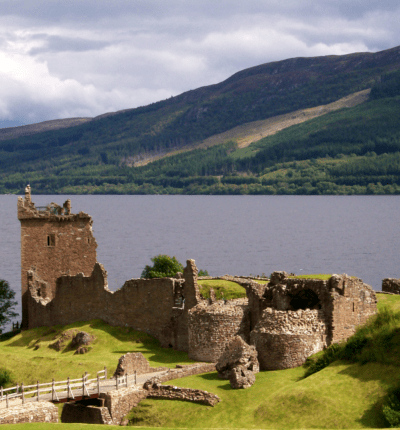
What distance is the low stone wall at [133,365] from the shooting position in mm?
43219

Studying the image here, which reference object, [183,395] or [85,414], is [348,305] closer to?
[183,395]

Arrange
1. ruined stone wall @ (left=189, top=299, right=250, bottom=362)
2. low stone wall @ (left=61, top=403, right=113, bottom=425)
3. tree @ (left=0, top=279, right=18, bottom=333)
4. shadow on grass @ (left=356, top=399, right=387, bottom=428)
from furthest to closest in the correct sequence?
tree @ (left=0, top=279, right=18, bottom=333)
ruined stone wall @ (left=189, top=299, right=250, bottom=362)
low stone wall @ (left=61, top=403, right=113, bottom=425)
shadow on grass @ (left=356, top=399, right=387, bottom=428)

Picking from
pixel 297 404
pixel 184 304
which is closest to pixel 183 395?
pixel 297 404

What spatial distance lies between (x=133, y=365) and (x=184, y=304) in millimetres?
10816

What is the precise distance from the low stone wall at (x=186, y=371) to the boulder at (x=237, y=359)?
2.34 metres

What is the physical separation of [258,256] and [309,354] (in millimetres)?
131149

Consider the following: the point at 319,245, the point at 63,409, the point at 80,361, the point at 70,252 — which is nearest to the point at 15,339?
the point at 70,252

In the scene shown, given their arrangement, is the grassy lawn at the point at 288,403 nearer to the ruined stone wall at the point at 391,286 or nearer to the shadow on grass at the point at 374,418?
the shadow on grass at the point at 374,418

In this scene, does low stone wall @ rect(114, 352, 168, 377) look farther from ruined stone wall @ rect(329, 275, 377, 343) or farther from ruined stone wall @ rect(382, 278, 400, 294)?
ruined stone wall @ rect(382, 278, 400, 294)

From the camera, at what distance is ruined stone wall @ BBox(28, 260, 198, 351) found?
55281 millimetres

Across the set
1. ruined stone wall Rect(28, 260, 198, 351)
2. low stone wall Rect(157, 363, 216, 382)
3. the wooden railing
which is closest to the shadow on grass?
low stone wall Rect(157, 363, 216, 382)

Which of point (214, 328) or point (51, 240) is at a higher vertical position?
point (51, 240)

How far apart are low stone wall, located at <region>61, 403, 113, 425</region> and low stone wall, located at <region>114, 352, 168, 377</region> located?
3547 millimetres

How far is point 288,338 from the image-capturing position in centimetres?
4241
